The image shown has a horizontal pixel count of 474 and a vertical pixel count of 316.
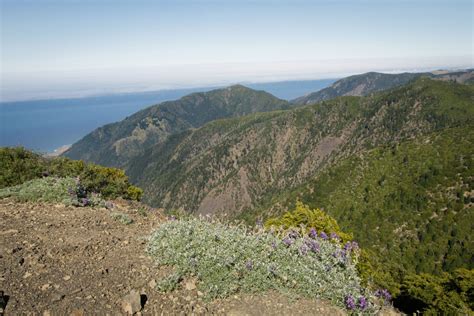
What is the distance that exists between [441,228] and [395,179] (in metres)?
20.9

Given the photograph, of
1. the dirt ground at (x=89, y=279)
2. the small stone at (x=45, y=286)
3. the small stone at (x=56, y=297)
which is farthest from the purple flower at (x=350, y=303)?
the small stone at (x=45, y=286)

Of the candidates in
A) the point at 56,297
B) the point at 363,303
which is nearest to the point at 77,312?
the point at 56,297

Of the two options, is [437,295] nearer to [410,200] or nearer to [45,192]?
Result: [45,192]

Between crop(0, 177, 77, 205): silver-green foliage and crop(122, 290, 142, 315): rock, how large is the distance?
5883 millimetres

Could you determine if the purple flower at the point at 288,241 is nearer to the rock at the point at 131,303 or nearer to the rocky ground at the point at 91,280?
the rocky ground at the point at 91,280

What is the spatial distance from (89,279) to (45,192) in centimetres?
602

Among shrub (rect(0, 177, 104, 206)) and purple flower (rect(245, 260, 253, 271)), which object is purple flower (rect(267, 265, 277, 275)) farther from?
shrub (rect(0, 177, 104, 206))

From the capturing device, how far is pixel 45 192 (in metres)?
11.3

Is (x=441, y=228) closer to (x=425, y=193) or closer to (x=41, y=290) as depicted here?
(x=425, y=193)

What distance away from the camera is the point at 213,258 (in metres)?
7.26

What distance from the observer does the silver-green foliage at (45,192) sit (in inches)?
435

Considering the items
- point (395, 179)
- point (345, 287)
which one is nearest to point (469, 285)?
point (345, 287)

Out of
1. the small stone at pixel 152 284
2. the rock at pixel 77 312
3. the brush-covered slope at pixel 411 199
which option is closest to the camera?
the rock at pixel 77 312

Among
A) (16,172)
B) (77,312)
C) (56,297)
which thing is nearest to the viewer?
(77,312)
